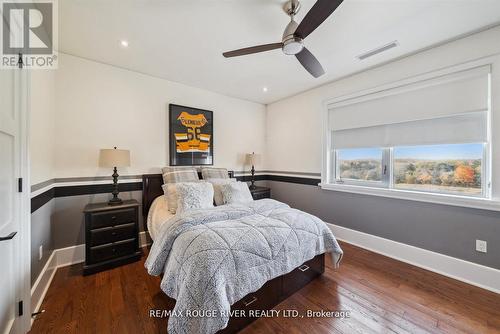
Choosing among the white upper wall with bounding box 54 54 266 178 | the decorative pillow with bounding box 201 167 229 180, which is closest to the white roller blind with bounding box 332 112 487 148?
the decorative pillow with bounding box 201 167 229 180

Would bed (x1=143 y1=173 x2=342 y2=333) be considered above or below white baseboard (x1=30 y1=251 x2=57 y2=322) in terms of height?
above

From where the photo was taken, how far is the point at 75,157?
254cm

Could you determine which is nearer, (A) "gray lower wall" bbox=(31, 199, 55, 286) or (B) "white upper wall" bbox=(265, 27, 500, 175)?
(A) "gray lower wall" bbox=(31, 199, 55, 286)

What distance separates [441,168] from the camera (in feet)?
7.98

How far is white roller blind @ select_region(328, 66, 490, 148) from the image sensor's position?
2.14m

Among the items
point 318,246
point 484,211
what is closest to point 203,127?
point 318,246

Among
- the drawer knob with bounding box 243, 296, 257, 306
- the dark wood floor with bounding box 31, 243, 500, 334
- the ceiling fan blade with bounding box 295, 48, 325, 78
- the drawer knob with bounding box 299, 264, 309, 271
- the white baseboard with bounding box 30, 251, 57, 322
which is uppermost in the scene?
the ceiling fan blade with bounding box 295, 48, 325, 78

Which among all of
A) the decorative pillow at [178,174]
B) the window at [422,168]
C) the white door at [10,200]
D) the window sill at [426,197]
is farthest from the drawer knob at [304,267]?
the white door at [10,200]

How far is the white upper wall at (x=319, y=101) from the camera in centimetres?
209

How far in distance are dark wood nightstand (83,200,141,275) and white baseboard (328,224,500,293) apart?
311 centimetres

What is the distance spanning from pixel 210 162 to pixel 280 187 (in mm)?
1603

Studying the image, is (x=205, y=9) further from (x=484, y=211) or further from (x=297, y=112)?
(x=484, y=211)

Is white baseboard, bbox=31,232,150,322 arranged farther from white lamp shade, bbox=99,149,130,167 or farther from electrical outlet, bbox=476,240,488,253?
electrical outlet, bbox=476,240,488,253

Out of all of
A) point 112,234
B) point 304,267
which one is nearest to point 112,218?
point 112,234
